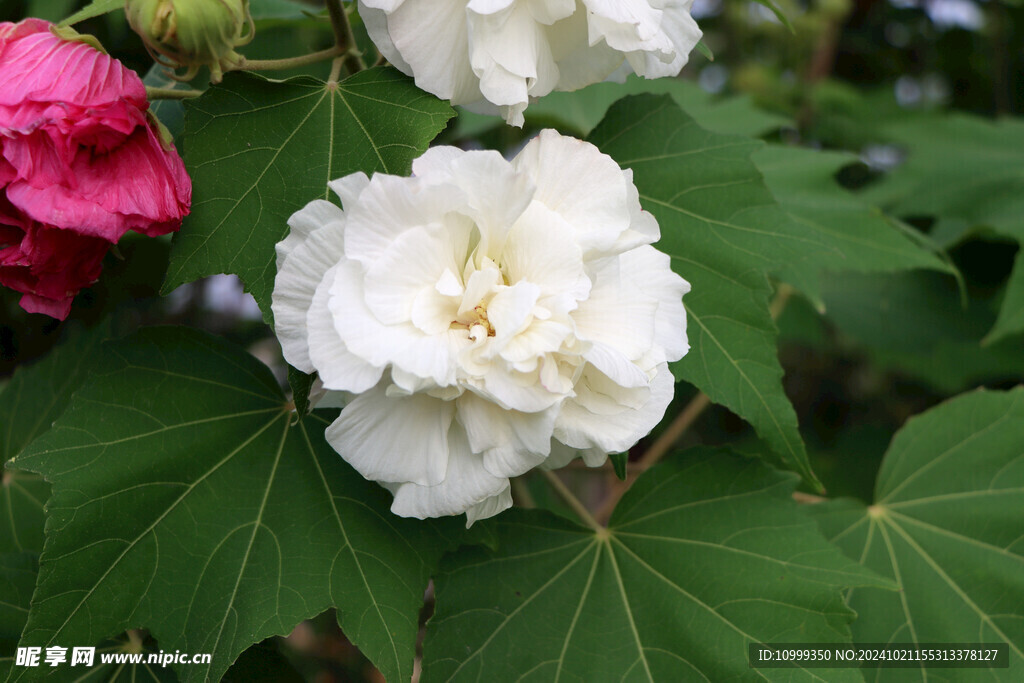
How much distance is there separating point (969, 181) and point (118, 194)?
62.0 inches

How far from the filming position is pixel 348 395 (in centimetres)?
69

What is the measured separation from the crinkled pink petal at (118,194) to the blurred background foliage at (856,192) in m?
0.30

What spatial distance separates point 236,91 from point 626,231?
43cm

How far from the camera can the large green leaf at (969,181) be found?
141 centimetres

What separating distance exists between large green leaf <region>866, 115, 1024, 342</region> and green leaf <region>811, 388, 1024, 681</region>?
24 cm

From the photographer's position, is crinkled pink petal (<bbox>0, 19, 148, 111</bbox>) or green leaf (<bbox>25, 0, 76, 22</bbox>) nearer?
crinkled pink petal (<bbox>0, 19, 148, 111</bbox>)

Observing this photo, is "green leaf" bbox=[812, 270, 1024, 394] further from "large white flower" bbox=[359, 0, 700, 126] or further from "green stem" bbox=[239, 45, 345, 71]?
"green stem" bbox=[239, 45, 345, 71]

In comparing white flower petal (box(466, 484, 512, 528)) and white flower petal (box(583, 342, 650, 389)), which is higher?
white flower petal (box(583, 342, 650, 389))

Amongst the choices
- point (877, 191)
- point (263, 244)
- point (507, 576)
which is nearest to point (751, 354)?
point (507, 576)

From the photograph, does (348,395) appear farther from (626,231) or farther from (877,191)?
(877,191)

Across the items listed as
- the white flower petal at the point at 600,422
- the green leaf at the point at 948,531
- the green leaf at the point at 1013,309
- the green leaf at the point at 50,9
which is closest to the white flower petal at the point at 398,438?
the white flower petal at the point at 600,422

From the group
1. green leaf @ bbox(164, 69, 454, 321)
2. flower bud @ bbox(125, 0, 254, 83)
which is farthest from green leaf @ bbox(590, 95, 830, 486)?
flower bud @ bbox(125, 0, 254, 83)

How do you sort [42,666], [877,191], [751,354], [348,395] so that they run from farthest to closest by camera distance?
[877,191] → [751,354] → [42,666] → [348,395]

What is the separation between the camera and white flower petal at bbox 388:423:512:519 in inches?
27.2
